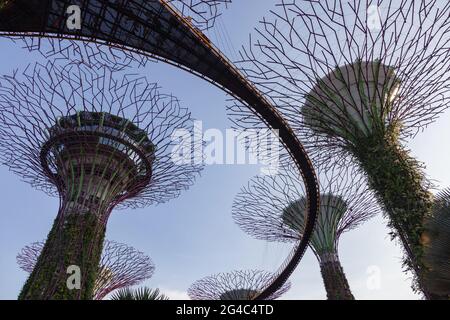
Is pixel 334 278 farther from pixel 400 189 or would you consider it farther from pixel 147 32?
pixel 147 32

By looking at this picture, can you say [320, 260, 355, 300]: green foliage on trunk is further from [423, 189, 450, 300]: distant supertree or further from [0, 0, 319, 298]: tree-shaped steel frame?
[423, 189, 450, 300]: distant supertree

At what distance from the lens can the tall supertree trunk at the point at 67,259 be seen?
10750mm

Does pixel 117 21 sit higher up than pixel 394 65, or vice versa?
pixel 117 21

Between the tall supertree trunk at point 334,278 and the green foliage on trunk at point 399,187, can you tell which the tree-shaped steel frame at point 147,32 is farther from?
the tall supertree trunk at point 334,278

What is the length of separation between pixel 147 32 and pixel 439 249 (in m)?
11.2

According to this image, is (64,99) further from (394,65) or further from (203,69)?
(394,65)

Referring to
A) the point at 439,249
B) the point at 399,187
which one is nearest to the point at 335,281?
the point at 399,187

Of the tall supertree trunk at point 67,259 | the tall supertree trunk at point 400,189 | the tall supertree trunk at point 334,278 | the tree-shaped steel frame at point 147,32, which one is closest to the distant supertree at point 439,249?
the tall supertree trunk at point 400,189

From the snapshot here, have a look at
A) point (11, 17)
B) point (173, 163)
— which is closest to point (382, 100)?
point (173, 163)

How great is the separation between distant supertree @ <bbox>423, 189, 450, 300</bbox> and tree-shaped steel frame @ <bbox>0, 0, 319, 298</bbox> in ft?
26.9

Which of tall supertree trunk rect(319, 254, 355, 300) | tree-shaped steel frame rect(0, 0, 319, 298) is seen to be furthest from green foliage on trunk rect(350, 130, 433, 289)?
tall supertree trunk rect(319, 254, 355, 300)

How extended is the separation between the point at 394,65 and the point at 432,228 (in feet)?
19.0

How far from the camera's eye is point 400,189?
8.32 meters
